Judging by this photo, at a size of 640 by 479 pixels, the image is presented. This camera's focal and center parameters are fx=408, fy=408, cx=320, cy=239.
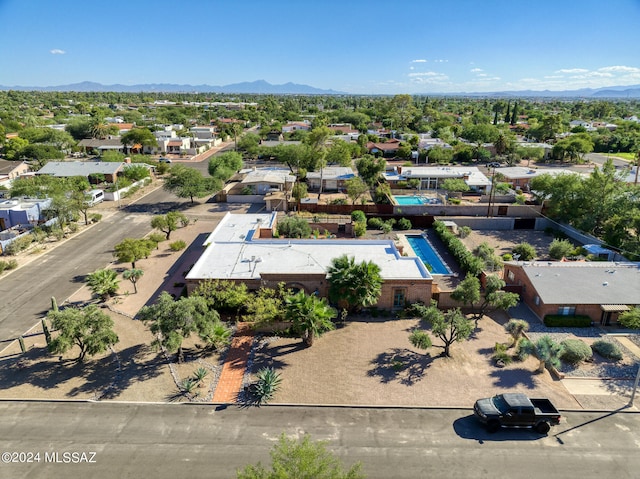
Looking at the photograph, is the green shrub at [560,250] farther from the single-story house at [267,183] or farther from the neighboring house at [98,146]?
the neighboring house at [98,146]

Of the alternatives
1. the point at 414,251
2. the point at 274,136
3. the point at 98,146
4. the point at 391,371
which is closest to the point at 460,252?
the point at 414,251

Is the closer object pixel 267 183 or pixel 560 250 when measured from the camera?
pixel 560 250

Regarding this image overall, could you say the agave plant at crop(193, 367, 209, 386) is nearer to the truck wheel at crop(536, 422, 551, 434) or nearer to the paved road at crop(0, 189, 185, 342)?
the paved road at crop(0, 189, 185, 342)

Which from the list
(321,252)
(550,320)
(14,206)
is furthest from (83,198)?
(550,320)

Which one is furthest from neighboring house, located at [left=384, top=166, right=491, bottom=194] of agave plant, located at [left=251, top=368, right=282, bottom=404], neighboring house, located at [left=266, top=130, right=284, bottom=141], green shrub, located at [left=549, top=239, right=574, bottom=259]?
neighboring house, located at [left=266, top=130, right=284, bottom=141]

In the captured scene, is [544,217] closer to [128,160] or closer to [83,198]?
[83,198]

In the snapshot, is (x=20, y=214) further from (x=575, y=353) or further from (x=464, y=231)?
(x=575, y=353)
